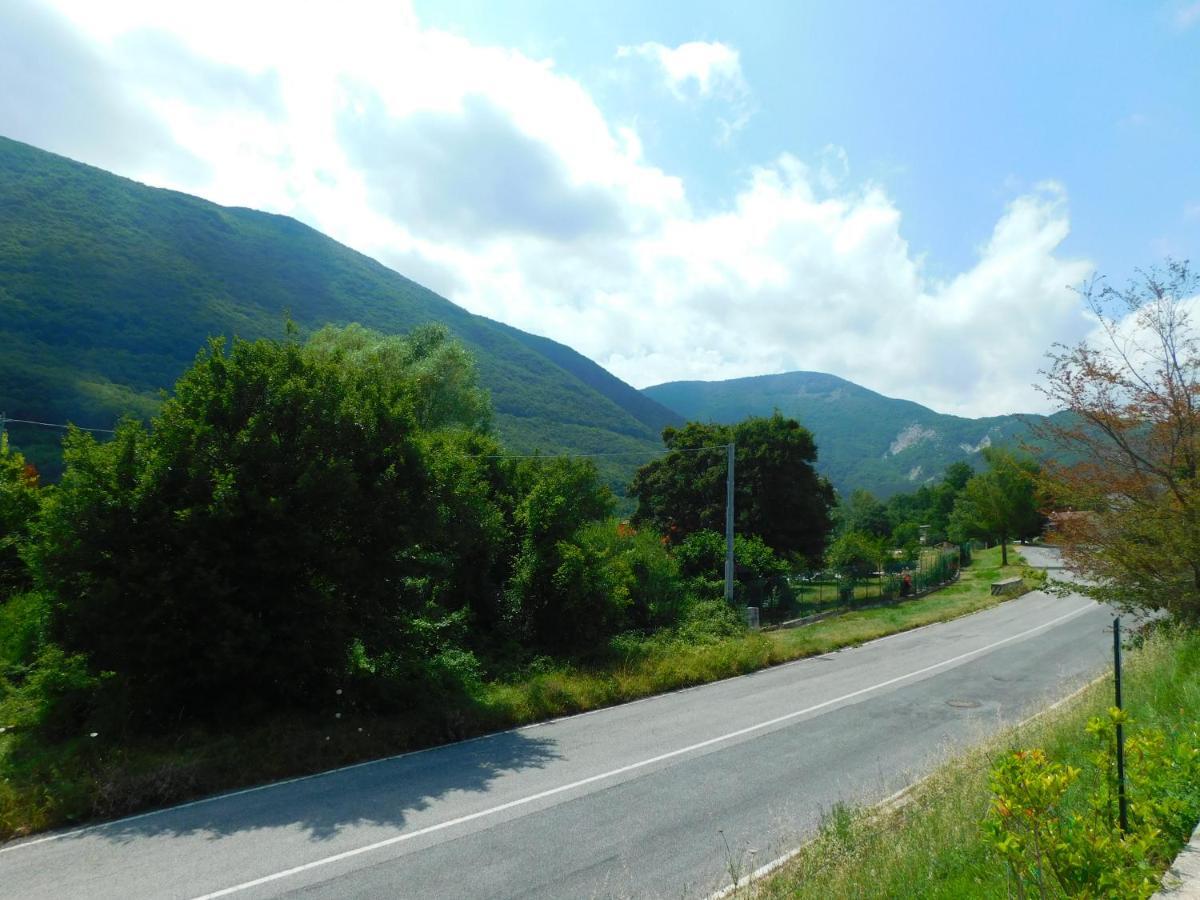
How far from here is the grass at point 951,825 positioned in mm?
4934

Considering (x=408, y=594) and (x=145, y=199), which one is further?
(x=145, y=199)

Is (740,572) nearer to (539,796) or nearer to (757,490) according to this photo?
(757,490)

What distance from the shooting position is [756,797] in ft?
30.4

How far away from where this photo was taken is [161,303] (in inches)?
3777

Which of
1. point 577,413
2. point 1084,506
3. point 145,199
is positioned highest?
point 145,199

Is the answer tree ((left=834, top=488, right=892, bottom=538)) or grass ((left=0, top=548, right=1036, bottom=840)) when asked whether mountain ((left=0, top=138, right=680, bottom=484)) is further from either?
tree ((left=834, top=488, right=892, bottom=538))

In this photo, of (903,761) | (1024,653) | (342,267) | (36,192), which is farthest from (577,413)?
(903,761)

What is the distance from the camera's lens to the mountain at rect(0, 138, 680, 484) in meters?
68.2

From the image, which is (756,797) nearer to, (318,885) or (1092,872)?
(318,885)

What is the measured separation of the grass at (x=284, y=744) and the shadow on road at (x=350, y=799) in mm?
396

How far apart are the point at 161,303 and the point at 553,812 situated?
10762cm

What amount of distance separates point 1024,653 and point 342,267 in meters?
172

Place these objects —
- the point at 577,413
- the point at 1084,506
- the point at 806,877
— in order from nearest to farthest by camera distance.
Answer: the point at 806,877
the point at 1084,506
the point at 577,413

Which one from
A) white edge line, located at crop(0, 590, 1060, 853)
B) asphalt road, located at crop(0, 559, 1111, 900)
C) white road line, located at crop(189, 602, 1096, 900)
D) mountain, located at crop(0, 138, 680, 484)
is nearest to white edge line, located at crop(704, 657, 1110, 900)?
asphalt road, located at crop(0, 559, 1111, 900)
